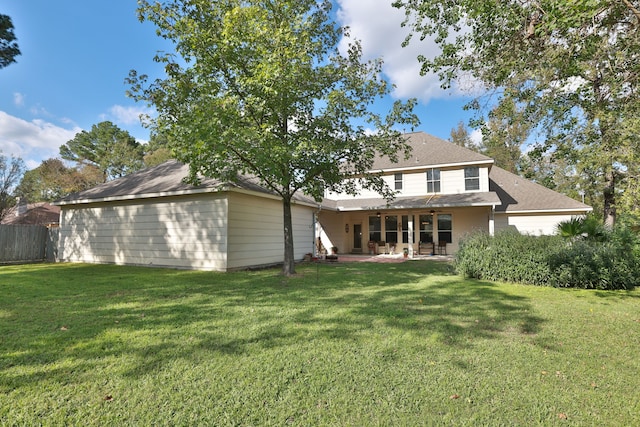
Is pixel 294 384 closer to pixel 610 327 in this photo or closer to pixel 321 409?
pixel 321 409

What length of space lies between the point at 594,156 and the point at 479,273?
13.6 ft

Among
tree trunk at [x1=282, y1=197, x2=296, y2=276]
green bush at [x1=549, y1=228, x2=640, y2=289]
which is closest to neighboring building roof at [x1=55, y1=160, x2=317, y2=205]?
tree trunk at [x1=282, y1=197, x2=296, y2=276]

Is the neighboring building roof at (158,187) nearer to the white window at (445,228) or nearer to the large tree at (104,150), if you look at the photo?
the white window at (445,228)

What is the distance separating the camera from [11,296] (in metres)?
6.51

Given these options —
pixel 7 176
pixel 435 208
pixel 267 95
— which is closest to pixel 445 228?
pixel 435 208

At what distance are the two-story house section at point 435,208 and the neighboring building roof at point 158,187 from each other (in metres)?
5.38

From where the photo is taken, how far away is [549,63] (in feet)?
18.6

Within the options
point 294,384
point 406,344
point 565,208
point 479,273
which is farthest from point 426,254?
point 294,384

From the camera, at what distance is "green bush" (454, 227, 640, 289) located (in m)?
8.21

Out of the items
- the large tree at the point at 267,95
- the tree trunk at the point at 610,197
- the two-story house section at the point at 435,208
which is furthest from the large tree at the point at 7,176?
the tree trunk at the point at 610,197

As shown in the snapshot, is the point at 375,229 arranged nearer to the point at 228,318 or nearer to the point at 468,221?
the point at 468,221

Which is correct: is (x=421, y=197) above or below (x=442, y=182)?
below

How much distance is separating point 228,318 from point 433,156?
52.7 ft

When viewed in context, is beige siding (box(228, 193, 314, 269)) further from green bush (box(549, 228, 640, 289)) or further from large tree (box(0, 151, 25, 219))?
large tree (box(0, 151, 25, 219))
